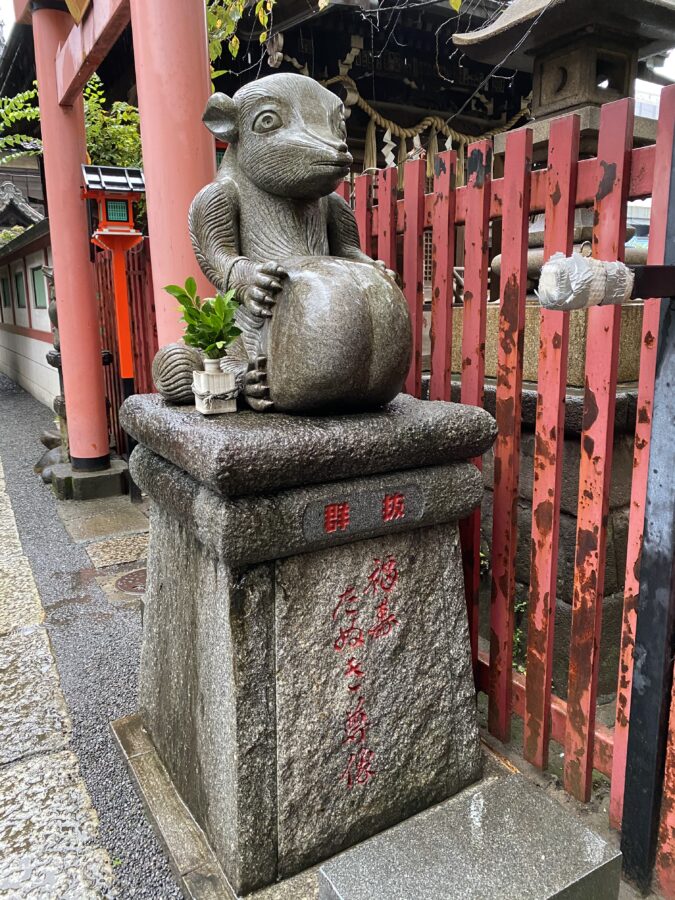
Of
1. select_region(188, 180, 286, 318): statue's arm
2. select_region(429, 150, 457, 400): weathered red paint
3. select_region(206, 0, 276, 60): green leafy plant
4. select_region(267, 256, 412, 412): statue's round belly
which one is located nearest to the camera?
select_region(267, 256, 412, 412): statue's round belly

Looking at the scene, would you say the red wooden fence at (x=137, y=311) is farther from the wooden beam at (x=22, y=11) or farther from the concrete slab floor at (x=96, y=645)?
the wooden beam at (x=22, y=11)

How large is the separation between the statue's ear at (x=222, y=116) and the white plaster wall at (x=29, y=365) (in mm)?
8845

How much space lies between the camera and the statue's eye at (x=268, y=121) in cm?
202

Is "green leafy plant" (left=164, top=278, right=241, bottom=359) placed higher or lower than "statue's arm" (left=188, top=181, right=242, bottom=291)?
lower

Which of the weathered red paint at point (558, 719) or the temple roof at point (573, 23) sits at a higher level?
the temple roof at point (573, 23)

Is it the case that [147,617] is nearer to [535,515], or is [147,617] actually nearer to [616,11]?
[535,515]

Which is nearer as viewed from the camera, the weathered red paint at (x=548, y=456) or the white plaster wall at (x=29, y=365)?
the weathered red paint at (x=548, y=456)

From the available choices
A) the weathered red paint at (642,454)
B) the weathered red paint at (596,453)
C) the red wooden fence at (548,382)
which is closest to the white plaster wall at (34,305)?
the red wooden fence at (548,382)

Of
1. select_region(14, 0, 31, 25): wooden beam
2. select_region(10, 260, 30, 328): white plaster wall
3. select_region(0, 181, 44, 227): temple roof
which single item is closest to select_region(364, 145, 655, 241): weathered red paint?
select_region(14, 0, 31, 25): wooden beam

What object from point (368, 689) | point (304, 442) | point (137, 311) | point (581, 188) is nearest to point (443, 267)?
point (581, 188)

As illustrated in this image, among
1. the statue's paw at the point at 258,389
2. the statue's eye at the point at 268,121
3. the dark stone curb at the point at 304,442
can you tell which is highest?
the statue's eye at the point at 268,121

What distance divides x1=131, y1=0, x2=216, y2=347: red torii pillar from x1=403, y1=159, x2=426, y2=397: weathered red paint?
1.36 metres

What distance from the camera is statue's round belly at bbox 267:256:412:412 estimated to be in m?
1.75

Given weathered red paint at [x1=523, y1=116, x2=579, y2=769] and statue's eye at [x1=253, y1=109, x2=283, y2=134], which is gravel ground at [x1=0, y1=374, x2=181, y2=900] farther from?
statue's eye at [x1=253, y1=109, x2=283, y2=134]
